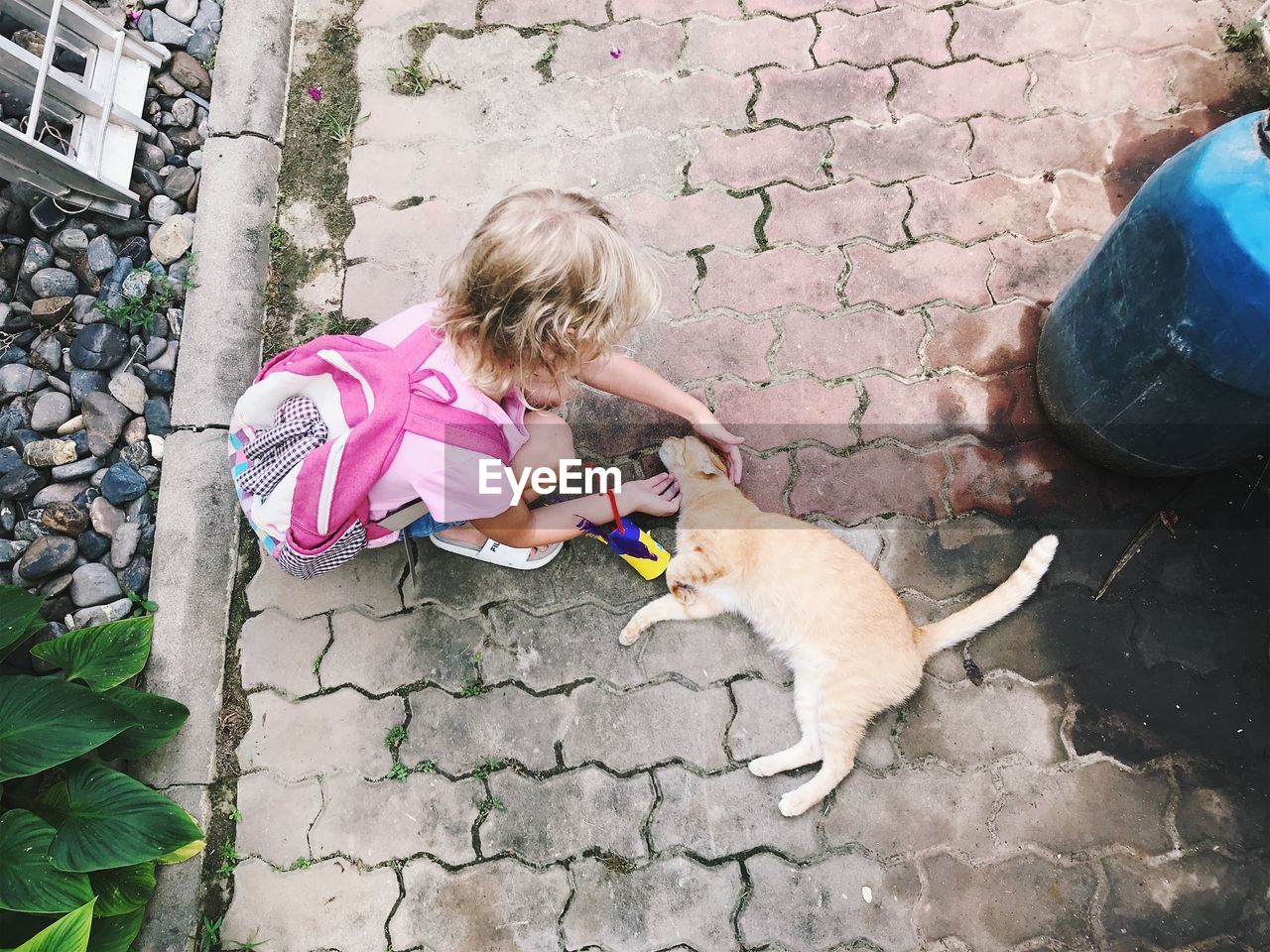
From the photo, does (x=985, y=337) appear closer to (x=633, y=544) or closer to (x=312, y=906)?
A: (x=633, y=544)

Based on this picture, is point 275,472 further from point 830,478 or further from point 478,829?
point 830,478

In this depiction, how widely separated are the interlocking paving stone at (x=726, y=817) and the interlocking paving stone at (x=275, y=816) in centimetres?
103

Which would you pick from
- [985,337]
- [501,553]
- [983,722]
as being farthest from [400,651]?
[985,337]

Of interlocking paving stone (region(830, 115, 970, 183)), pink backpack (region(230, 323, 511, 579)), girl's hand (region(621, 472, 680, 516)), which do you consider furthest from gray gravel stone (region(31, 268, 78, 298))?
interlocking paving stone (region(830, 115, 970, 183))

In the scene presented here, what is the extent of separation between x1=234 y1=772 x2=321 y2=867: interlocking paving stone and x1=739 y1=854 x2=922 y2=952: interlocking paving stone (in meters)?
1.31

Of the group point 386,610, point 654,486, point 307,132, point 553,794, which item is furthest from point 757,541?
point 307,132

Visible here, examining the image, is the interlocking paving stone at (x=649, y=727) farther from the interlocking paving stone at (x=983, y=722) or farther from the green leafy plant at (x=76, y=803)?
the green leafy plant at (x=76, y=803)

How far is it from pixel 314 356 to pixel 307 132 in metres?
1.43

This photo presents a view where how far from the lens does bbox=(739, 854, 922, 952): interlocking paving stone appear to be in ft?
7.77

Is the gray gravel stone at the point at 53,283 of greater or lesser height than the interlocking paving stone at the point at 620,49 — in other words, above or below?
below

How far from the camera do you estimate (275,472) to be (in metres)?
2.16

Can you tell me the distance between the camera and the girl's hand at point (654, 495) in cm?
262

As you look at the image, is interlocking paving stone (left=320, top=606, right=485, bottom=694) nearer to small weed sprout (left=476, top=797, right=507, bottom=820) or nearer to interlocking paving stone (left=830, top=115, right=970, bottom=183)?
small weed sprout (left=476, top=797, right=507, bottom=820)

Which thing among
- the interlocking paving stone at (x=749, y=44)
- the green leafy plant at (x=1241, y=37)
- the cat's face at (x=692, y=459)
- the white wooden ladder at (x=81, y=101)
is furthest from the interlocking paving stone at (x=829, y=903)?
the green leafy plant at (x=1241, y=37)
